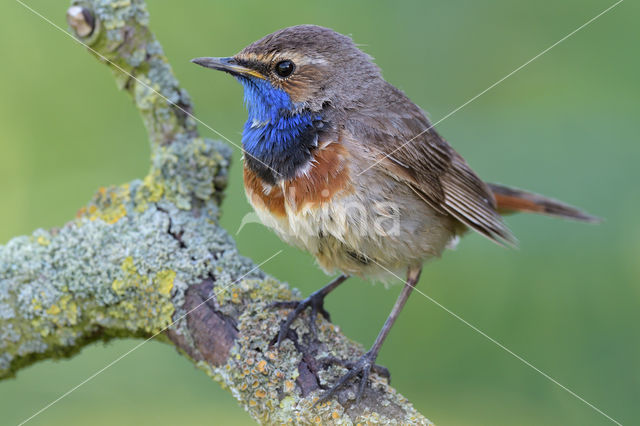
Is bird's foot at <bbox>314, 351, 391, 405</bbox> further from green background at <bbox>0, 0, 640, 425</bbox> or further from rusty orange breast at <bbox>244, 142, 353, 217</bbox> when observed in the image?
green background at <bbox>0, 0, 640, 425</bbox>

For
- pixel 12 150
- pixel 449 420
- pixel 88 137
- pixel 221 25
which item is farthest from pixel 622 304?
pixel 12 150

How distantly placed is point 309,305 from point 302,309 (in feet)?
0.26

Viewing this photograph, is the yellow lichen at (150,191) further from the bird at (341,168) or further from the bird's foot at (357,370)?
the bird's foot at (357,370)

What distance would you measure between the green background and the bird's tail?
0.09m

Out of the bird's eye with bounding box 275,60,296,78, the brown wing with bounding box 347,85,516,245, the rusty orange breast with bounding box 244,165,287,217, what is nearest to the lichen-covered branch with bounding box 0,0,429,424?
the rusty orange breast with bounding box 244,165,287,217

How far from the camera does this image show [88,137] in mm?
4309

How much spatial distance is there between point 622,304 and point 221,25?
3.09m

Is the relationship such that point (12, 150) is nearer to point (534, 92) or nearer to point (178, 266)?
point (178, 266)

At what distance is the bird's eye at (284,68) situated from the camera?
2977 millimetres

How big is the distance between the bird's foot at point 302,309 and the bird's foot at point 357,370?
21cm

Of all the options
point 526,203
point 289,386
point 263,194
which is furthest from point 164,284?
point 526,203

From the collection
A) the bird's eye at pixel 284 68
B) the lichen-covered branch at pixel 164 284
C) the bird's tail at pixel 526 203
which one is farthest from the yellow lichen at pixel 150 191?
the bird's tail at pixel 526 203

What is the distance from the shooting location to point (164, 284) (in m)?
2.88

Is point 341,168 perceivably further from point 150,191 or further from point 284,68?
point 150,191
